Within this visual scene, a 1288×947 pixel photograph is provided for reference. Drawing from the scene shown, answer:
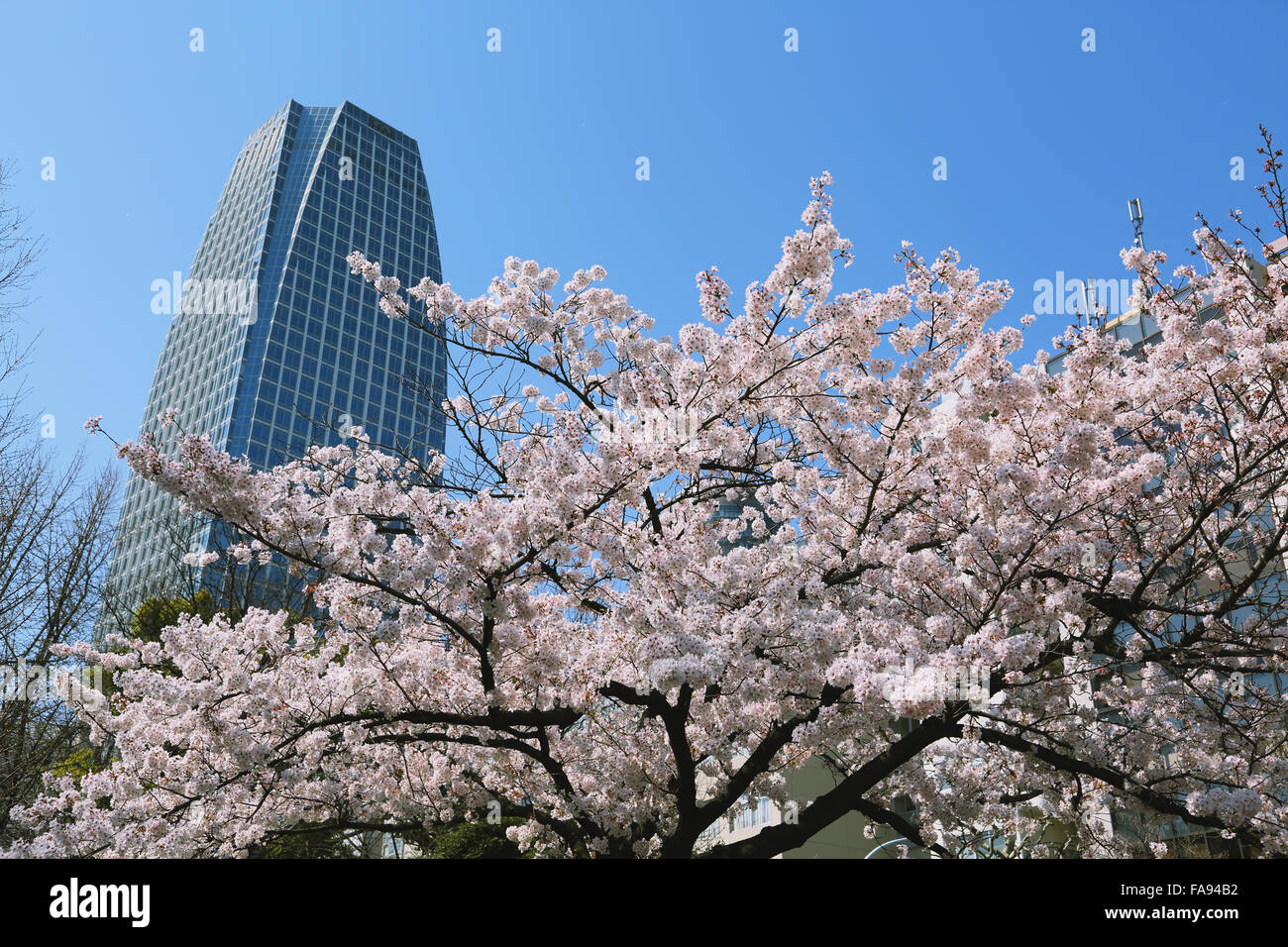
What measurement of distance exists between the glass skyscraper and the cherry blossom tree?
80654 mm

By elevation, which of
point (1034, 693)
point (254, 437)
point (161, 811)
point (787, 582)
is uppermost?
point (254, 437)

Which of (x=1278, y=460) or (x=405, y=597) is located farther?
(x=1278, y=460)

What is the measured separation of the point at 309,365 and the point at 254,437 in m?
11.0

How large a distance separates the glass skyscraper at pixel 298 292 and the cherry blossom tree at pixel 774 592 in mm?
80654

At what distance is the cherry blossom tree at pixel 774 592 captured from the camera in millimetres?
6203

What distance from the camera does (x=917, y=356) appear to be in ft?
24.5

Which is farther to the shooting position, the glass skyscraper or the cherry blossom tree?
the glass skyscraper

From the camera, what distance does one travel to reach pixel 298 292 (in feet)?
339

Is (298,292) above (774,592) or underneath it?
above

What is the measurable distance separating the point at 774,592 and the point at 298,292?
109m

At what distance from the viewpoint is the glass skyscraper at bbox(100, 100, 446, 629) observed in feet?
317

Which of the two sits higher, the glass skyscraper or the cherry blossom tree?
the glass skyscraper
